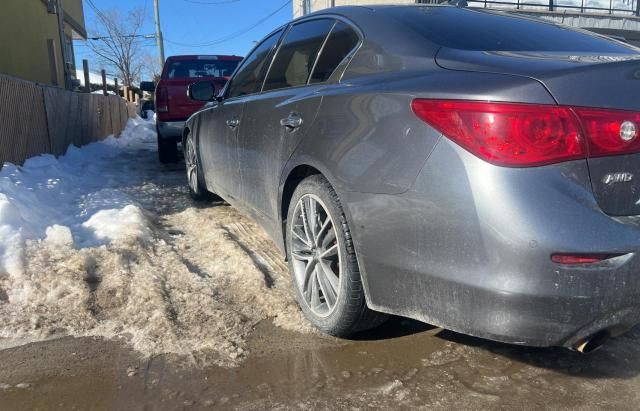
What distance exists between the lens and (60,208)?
4965 millimetres

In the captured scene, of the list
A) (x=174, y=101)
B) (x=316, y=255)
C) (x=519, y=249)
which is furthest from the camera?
(x=174, y=101)

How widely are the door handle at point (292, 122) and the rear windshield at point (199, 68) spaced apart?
6807 millimetres

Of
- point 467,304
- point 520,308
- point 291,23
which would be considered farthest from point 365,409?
point 291,23

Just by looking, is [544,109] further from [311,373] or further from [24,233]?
[24,233]

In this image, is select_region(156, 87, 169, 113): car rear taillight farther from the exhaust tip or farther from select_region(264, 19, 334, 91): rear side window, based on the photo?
the exhaust tip

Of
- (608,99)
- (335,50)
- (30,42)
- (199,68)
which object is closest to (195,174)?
Answer: (335,50)

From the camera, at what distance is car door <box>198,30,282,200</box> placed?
13.4ft

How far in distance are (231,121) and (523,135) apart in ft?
8.96

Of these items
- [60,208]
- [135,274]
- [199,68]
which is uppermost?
[199,68]

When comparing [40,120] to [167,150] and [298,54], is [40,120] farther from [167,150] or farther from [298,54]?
[298,54]

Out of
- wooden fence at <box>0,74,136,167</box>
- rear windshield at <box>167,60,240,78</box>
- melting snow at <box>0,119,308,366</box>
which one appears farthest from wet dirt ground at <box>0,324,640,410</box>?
rear windshield at <box>167,60,240,78</box>

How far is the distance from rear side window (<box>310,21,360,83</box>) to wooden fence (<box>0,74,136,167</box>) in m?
4.46

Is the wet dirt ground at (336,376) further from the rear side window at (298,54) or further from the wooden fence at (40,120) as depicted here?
the wooden fence at (40,120)

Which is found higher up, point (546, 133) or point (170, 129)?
point (546, 133)
